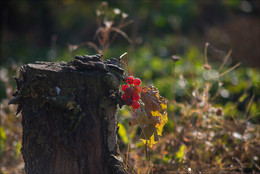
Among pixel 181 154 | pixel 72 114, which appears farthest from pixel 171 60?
pixel 72 114

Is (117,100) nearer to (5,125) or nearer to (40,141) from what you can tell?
(40,141)

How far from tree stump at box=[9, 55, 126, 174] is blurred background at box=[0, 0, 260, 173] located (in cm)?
33

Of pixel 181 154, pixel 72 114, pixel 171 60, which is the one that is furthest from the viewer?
pixel 171 60

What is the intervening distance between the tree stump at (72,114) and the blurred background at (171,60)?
1.09ft

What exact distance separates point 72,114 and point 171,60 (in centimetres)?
146

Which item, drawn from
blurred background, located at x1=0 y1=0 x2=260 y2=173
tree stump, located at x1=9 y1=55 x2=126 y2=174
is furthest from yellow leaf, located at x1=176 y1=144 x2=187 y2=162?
tree stump, located at x1=9 y1=55 x2=126 y2=174

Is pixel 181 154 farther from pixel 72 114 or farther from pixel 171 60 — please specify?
pixel 72 114

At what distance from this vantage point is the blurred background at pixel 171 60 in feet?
8.36

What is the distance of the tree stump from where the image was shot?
1604mm

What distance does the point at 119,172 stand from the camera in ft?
5.65

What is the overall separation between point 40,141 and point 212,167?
1.44 m

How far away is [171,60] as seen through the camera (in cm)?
282

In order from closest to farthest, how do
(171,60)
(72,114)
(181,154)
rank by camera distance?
(72,114) < (181,154) < (171,60)

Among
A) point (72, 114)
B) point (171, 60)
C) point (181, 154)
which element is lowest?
point (181, 154)
